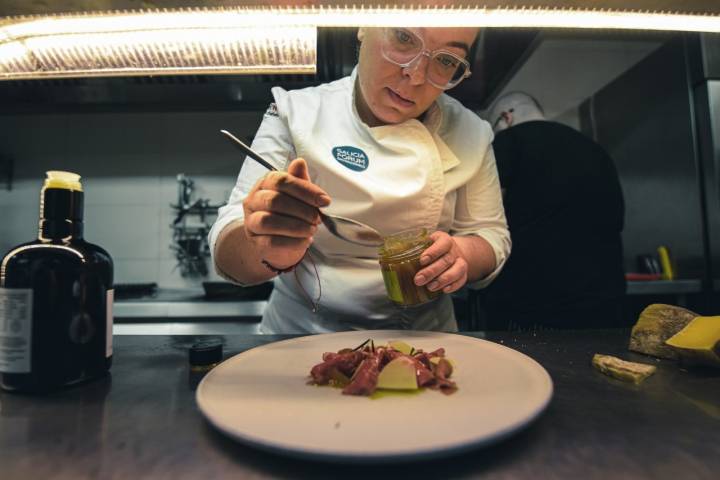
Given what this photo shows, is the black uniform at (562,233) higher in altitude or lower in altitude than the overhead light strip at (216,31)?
lower

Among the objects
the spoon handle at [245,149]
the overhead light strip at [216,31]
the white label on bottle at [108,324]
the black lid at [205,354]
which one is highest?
the overhead light strip at [216,31]

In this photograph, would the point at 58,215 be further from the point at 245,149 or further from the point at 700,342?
the point at 700,342

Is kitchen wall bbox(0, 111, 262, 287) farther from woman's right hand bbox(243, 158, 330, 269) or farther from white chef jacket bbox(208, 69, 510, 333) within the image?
woman's right hand bbox(243, 158, 330, 269)

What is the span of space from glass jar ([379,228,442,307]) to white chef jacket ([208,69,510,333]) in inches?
7.9

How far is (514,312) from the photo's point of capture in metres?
1.77

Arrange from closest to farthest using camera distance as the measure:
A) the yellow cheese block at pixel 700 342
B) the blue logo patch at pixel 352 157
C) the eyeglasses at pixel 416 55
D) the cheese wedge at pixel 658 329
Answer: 1. the yellow cheese block at pixel 700 342
2. the cheese wedge at pixel 658 329
3. the eyeglasses at pixel 416 55
4. the blue logo patch at pixel 352 157

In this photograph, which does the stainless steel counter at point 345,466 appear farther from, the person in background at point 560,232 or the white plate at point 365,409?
the person in background at point 560,232

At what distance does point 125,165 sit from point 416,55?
2619 millimetres

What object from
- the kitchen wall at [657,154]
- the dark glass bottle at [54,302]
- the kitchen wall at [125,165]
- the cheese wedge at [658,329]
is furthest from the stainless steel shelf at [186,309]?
the kitchen wall at [657,154]

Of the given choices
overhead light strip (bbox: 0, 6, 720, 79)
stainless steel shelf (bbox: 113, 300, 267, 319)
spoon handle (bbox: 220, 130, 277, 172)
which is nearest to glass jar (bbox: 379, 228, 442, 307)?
spoon handle (bbox: 220, 130, 277, 172)

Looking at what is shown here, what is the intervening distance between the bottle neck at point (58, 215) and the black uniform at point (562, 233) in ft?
5.18

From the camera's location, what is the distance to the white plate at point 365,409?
16.1 inches

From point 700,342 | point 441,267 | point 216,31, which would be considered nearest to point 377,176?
point 441,267

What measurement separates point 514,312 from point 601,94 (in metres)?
1.91
